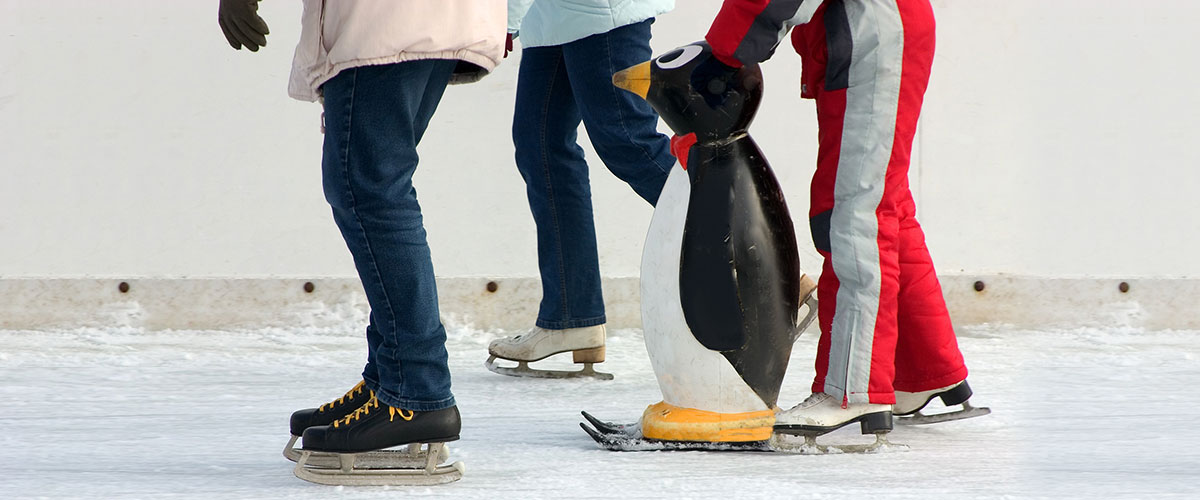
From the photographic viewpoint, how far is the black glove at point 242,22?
1.66 meters

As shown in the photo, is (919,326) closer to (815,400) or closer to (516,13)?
(815,400)

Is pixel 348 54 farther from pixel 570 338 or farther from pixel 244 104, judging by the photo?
pixel 244 104

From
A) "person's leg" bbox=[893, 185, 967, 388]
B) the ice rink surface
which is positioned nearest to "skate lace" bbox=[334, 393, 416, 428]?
the ice rink surface

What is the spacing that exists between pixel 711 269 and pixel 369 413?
0.59 meters

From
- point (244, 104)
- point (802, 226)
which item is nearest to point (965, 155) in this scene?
point (802, 226)

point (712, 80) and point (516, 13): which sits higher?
point (516, 13)

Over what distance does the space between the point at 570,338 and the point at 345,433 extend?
1.05 m

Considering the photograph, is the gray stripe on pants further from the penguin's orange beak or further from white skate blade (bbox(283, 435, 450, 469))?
white skate blade (bbox(283, 435, 450, 469))

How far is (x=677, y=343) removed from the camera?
6.19ft

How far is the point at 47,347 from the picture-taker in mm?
3100

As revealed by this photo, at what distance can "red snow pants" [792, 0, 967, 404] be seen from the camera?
1.89 meters

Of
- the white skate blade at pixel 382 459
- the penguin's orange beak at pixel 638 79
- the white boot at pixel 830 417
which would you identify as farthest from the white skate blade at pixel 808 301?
the white skate blade at pixel 382 459

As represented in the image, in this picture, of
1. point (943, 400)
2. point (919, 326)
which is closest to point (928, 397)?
point (943, 400)

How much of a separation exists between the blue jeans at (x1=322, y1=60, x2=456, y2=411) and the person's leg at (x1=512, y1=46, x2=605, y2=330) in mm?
958
